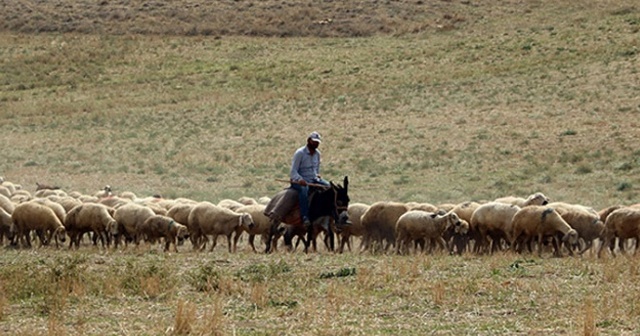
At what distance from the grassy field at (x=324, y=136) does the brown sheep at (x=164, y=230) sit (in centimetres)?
87

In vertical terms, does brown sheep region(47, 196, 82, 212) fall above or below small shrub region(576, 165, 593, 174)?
below

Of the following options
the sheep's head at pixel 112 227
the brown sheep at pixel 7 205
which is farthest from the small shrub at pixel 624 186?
the brown sheep at pixel 7 205

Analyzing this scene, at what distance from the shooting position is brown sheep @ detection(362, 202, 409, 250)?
22.2 meters

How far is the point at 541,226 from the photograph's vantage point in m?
19.7

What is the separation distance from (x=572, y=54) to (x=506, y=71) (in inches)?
146

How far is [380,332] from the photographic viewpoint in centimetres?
1134

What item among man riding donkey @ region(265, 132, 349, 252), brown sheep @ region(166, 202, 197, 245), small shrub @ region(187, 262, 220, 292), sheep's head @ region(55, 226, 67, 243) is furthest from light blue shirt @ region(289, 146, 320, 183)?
sheep's head @ region(55, 226, 67, 243)

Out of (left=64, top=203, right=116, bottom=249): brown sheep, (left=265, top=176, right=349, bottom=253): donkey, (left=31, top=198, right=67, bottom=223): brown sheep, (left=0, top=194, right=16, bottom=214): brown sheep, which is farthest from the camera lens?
(left=0, top=194, right=16, bottom=214): brown sheep

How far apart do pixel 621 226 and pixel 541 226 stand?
1.50 m

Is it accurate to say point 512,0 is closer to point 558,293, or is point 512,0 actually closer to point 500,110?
point 500,110

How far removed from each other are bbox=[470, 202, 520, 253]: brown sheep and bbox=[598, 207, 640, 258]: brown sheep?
1.60 m

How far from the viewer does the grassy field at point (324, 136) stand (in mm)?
12656

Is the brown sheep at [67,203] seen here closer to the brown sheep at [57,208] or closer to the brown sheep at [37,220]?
the brown sheep at [57,208]

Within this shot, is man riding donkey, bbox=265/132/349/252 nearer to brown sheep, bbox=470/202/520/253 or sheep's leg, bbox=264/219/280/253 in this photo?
sheep's leg, bbox=264/219/280/253
